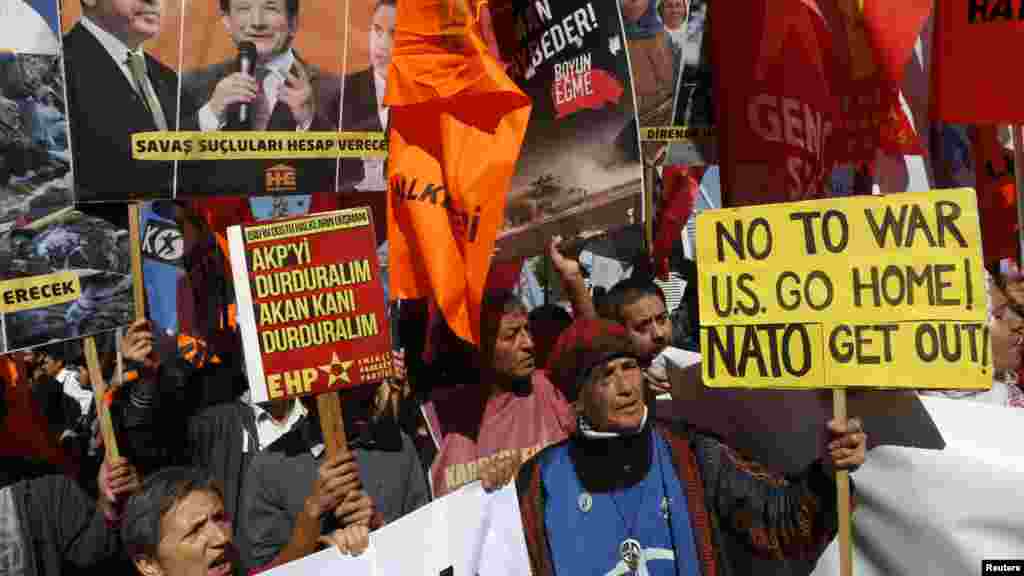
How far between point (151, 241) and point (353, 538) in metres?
1.34

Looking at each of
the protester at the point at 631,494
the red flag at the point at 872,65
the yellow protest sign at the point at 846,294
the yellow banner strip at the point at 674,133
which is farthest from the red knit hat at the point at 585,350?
the red flag at the point at 872,65

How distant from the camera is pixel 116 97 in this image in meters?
3.42

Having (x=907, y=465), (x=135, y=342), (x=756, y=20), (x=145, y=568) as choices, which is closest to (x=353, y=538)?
(x=145, y=568)

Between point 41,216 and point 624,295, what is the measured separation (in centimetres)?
194

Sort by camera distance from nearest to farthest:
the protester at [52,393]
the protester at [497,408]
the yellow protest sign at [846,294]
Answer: the yellow protest sign at [846,294]
the protester at [52,393]
the protester at [497,408]

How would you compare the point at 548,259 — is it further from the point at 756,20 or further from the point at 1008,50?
the point at 1008,50

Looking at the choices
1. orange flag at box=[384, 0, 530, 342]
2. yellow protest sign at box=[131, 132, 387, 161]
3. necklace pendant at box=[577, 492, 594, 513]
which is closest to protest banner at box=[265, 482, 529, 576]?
necklace pendant at box=[577, 492, 594, 513]

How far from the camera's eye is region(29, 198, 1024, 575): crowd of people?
3.18 meters

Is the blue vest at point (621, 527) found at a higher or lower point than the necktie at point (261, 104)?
lower

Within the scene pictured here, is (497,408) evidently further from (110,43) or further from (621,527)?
(110,43)

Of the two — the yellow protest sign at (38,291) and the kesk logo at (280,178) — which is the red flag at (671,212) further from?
the yellow protest sign at (38,291)

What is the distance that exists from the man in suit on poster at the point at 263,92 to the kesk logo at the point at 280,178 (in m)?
0.01

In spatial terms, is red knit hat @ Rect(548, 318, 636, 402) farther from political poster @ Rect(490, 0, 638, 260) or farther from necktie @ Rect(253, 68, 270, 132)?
necktie @ Rect(253, 68, 270, 132)

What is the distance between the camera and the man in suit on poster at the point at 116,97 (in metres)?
3.34
